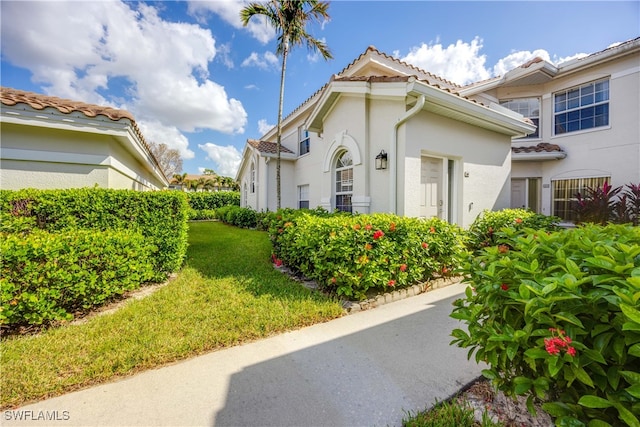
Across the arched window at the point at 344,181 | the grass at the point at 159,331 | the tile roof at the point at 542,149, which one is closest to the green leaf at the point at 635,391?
the grass at the point at 159,331

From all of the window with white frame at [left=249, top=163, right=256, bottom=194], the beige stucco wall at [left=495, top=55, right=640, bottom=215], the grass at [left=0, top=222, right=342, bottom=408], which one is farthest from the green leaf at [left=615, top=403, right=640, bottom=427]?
the window with white frame at [left=249, top=163, right=256, bottom=194]

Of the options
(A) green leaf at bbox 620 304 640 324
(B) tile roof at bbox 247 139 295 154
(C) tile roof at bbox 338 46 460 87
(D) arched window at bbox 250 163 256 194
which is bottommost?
(A) green leaf at bbox 620 304 640 324

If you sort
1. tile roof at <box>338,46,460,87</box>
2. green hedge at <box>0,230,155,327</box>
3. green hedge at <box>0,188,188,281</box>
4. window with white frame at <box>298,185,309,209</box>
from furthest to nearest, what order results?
1. window with white frame at <box>298,185,309,209</box>
2. tile roof at <box>338,46,460,87</box>
3. green hedge at <box>0,188,188,281</box>
4. green hedge at <box>0,230,155,327</box>

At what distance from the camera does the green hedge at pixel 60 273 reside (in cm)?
342

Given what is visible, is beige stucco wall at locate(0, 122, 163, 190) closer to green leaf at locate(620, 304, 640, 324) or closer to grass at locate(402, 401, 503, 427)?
grass at locate(402, 401, 503, 427)

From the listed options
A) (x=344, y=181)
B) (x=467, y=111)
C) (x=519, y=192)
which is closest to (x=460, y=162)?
(x=467, y=111)

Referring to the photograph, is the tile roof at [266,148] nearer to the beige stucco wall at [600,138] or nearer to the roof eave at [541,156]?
the roof eave at [541,156]

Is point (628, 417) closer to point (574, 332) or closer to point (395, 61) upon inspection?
point (574, 332)

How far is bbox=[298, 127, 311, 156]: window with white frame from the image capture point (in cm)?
1384

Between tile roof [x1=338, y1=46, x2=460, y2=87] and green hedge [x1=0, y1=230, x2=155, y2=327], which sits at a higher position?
tile roof [x1=338, y1=46, x2=460, y2=87]

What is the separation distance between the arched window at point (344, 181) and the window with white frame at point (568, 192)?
9.61 m

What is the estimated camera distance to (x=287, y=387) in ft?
8.67

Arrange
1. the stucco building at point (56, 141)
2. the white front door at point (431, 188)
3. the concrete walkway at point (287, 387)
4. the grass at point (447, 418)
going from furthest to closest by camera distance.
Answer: the white front door at point (431, 188) < the stucco building at point (56, 141) < the concrete walkway at point (287, 387) < the grass at point (447, 418)

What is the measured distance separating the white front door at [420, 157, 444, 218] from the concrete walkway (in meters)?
4.62
